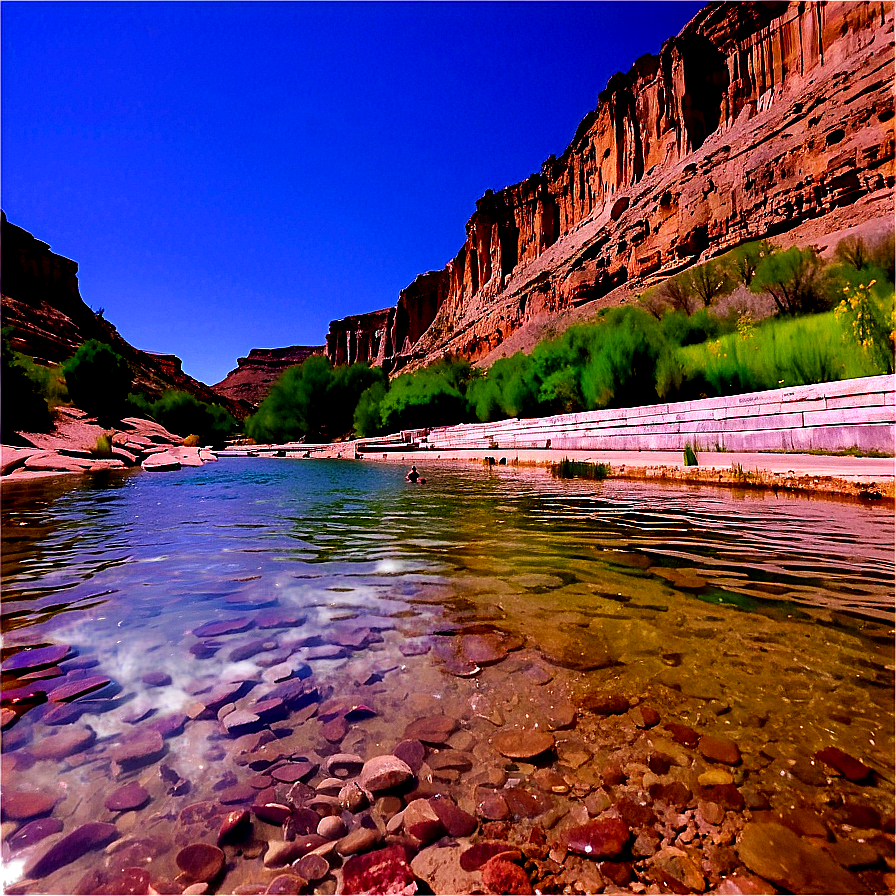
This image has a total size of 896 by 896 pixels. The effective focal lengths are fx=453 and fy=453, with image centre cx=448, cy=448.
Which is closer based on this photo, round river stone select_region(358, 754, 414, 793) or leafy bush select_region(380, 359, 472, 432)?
round river stone select_region(358, 754, 414, 793)

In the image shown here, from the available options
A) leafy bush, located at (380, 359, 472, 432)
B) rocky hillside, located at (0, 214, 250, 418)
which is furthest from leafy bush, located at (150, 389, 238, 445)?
leafy bush, located at (380, 359, 472, 432)

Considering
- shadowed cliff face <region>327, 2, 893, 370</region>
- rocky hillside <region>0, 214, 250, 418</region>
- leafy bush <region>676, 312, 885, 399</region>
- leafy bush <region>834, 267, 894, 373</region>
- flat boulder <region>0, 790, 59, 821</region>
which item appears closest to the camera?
flat boulder <region>0, 790, 59, 821</region>

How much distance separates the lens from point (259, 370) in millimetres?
151375

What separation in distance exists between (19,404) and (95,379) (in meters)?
13.5

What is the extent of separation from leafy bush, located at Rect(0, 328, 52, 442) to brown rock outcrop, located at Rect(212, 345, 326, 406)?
125156 millimetres

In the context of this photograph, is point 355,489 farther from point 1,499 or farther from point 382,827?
point 382,827

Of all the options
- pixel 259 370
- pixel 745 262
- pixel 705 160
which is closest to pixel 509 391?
pixel 745 262

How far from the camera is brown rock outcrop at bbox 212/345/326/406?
140 m

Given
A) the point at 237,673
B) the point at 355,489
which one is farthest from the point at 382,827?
the point at 355,489

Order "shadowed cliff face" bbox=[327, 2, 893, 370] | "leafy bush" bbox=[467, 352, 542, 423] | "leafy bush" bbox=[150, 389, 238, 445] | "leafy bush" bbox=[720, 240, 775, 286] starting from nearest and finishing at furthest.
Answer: "leafy bush" bbox=[467, 352, 542, 423] → "leafy bush" bbox=[720, 240, 775, 286] → "shadowed cliff face" bbox=[327, 2, 893, 370] → "leafy bush" bbox=[150, 389, 238, 445]

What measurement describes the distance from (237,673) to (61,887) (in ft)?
2.82

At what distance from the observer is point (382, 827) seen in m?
1.16

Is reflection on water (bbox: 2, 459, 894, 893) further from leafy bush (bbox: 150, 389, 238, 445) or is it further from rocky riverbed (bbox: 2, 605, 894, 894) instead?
leafy bush (bbox: 150, 389, 238, 445)

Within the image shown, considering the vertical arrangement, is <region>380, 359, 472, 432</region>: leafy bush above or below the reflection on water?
above
